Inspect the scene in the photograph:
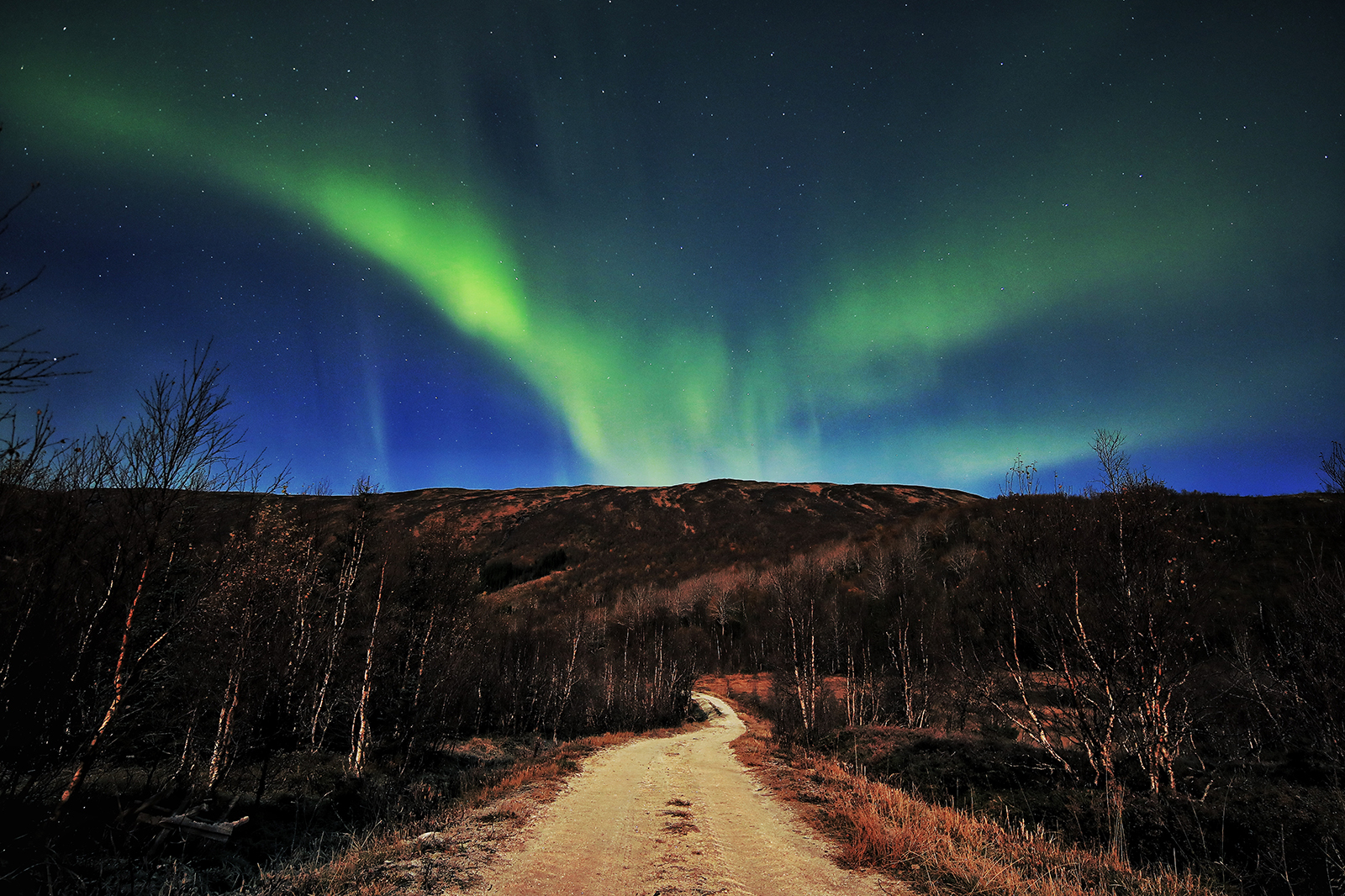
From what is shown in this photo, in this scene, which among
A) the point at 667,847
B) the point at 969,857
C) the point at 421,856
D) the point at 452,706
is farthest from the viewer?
the point at 452,706

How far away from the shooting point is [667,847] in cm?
938

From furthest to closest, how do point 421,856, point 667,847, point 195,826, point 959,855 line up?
point 667,847
point 195,826
point 421,856
point 959,855

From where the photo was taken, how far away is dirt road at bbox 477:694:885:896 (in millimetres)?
7375

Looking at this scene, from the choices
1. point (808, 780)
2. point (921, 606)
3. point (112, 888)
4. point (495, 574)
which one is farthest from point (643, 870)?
point (495, 574)

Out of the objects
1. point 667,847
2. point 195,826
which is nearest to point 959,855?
point 667,847

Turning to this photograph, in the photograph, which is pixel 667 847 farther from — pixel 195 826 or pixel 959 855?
pixel 195 826

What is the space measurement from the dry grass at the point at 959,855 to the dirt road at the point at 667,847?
2.18ft

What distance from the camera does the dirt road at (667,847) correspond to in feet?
24.2

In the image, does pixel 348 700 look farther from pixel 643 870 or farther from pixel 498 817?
pixel 643 870

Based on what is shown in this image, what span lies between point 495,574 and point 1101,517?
9240cm

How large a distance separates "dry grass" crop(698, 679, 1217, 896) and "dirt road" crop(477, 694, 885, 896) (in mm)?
663

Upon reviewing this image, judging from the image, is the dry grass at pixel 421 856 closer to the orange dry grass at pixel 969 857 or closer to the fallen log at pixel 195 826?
the fallen log at pixel 195 826

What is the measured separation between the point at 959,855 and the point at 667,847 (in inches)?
191

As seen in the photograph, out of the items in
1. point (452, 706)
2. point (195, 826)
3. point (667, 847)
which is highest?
point (195, 826)
